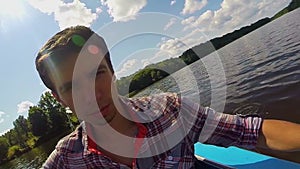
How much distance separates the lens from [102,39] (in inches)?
61.3

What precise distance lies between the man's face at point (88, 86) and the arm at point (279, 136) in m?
0.72

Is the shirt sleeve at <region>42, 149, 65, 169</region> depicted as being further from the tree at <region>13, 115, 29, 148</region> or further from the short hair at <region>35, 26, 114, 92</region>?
the tree at <region>13, 115, 29, 148</region>

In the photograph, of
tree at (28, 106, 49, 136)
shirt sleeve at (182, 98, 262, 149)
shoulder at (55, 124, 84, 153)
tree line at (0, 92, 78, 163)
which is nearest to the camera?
shirt sleeve at (182, 98, 262, 149)

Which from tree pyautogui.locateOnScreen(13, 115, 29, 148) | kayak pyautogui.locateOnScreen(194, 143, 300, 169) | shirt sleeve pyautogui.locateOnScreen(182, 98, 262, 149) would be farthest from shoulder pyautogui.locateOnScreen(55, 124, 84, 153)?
tree pyautogui.locateOnScreen(13, 115, 29, 148)

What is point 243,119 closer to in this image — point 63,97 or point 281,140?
point 281,140

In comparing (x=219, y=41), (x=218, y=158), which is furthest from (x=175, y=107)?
(x=219, y=41)

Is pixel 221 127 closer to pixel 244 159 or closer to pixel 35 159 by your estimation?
pixel 244 159

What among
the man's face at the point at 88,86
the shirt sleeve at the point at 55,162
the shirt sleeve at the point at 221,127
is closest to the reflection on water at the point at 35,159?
the shirt sleeve at the point at 55,162

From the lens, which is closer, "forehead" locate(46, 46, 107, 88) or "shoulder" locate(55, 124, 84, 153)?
"forehead" locate(46, 46, 107, 88)

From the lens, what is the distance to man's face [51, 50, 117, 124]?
1.45m

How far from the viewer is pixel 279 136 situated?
129 cm

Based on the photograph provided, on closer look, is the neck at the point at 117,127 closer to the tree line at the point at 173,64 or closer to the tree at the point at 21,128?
the tree line at the point at 173,64

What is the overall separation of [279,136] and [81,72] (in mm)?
960

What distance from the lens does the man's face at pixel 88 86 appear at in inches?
57.1
